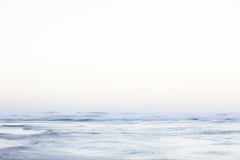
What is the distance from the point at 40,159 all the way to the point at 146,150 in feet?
12.6

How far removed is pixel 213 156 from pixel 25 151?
6.05m

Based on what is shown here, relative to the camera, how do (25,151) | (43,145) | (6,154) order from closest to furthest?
(6,154)
(25,151)
(43,145)

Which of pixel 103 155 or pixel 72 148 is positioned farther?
pixel 72 148

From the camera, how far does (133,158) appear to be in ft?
37.6

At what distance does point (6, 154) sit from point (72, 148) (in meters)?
2.88

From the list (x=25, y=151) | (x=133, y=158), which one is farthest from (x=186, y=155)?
(x=25, y=151)

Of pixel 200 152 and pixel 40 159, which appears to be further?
pixel 200 152

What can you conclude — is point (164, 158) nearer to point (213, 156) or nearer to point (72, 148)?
point (213, 156)

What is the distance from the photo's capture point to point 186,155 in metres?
11.9

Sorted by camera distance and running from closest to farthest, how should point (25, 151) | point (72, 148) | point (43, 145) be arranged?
1. point (25, 151)
2. point (72, 148)
3. point (43, 145)

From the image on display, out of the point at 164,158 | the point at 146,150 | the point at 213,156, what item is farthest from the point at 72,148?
the point at 213,156

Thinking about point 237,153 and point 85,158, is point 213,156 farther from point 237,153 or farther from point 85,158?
point 85,158

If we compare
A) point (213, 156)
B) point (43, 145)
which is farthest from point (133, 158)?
point (43, 145)

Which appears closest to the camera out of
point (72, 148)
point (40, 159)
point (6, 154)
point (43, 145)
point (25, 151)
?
point (40, 159)
